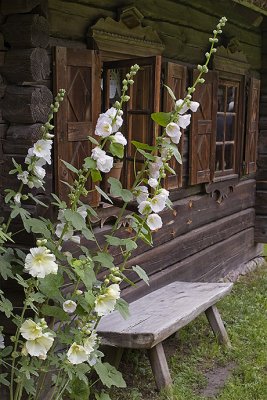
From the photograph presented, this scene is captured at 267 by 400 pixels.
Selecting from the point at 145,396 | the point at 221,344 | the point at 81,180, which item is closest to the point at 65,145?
the point at 81,180

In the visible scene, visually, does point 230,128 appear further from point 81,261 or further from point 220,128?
point 81,261

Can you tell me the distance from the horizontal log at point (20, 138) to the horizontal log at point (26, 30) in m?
0.41

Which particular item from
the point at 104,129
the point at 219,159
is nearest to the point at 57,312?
the point at 104,129

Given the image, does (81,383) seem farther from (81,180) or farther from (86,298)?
(81,180)

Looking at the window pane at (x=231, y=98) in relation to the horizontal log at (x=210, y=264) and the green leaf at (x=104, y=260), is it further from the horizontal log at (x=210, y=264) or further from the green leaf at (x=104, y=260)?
the green leaf at (x=104, y=260)

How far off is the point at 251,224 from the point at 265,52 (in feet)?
6.43

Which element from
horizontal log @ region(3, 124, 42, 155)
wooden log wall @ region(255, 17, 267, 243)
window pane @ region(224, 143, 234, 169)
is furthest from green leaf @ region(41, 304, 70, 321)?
wooden log wall @ region(255, 17, 267, 243)

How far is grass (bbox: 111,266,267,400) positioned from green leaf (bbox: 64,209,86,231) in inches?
63.1

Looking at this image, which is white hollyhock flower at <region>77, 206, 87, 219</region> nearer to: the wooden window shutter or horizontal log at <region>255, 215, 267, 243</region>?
the wooden window shutter

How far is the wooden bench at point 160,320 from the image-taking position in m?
3.45

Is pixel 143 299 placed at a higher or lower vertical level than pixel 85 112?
lower

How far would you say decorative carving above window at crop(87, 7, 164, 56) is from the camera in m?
3.63

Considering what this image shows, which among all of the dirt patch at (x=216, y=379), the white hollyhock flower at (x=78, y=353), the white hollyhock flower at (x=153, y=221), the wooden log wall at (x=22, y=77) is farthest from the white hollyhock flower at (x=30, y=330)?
the dirt patch at (x=216, y=379)

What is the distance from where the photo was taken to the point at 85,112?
11.6 feet
